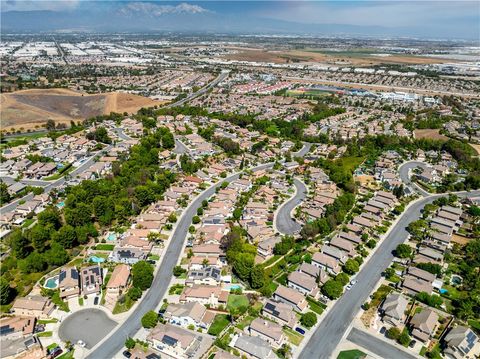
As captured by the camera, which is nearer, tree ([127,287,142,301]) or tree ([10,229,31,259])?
tree ([127,287,142,301])

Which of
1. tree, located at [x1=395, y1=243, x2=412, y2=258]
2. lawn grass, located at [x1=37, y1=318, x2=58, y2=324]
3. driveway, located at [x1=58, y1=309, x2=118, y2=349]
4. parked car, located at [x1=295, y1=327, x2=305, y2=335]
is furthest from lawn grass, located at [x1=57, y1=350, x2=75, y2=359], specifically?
tree, located at [x1=395, y1=243, x2=412, y2=258]

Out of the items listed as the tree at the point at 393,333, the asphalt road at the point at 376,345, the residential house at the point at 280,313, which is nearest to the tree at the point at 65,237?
the residential house at the point at 280,313

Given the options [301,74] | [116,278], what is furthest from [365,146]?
[301,74]

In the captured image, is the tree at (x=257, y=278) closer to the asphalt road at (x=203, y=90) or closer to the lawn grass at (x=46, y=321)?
the lawn grass at (x=46, y=321)

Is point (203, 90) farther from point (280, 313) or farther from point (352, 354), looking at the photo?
point (352, 354)

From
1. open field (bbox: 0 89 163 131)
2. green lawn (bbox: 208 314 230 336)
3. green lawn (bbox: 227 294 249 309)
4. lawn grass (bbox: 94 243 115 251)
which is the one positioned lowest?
green lawn (bbox: 208 314 230 336)

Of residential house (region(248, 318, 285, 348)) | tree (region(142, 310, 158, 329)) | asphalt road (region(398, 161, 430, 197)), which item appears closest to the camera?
Result: residential house (region(248, 318, 285, 348))

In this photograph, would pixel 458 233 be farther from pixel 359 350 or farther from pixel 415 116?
pixel 415 116

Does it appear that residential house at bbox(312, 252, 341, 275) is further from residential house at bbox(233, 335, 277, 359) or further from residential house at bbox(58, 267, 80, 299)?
residential house at bbox(58, 267, 80, 299)
